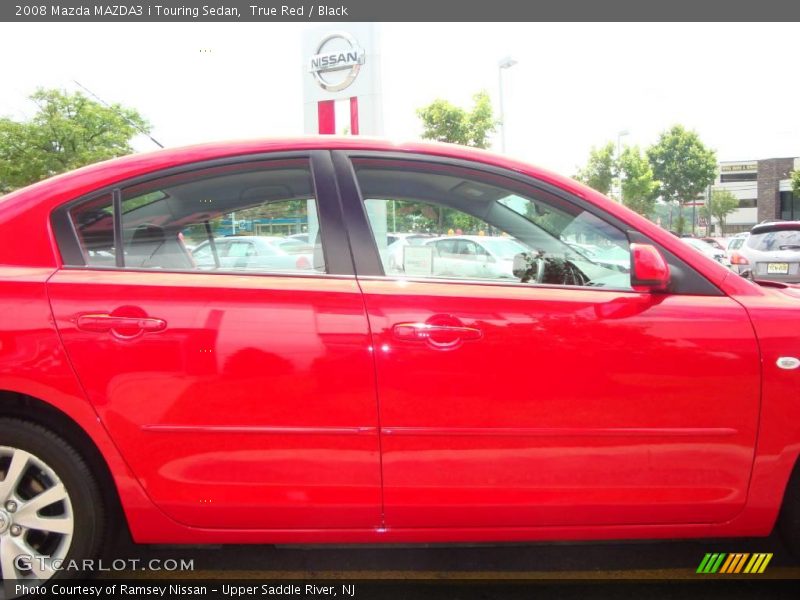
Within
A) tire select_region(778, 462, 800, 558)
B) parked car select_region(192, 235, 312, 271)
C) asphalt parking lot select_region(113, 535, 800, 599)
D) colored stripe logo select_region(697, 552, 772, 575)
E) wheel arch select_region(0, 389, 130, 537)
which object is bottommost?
asphalt parking lot select_region(113, 535, 800, 599)

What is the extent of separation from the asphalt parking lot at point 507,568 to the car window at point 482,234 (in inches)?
42.4

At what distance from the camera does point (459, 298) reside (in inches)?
78.5

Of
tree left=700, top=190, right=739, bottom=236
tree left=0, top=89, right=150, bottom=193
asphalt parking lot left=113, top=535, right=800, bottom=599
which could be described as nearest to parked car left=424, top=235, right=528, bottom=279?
asphalt parking lot left=113, top=535, right=800, bottom=599

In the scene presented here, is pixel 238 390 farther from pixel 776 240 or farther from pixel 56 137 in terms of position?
pixel 56 137

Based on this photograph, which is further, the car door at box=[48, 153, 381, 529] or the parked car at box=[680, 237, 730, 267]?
the parked car at box=[680, 237, 730, 267]

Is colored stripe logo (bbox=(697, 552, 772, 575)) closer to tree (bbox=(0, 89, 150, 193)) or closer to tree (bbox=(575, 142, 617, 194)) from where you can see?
tree (bbox=(0, 89, 150, 193))

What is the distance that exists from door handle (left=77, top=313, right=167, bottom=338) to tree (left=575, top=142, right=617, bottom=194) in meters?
41.3

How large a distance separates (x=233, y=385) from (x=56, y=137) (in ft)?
116

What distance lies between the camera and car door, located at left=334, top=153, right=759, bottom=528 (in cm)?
195

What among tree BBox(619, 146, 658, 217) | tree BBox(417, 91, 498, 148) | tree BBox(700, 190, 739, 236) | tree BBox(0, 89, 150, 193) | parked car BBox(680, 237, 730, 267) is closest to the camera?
parked car BBox(680, 237, 730, 267)

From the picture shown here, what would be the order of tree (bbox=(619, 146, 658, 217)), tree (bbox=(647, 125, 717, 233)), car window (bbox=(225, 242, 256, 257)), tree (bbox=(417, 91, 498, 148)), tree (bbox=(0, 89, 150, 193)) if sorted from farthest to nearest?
→ tree (bbox=(647, 125, 717, 233))
tree (bbox=(619, 146, 658, 217))
tree (bbox=(0, 89, 150, 193))
tree (bbox=(417, 91, 498, 148))
car window (bbox=(225, 242, 256, 257))

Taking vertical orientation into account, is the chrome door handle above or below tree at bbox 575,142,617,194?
below

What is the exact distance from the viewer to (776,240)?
38.0 ft

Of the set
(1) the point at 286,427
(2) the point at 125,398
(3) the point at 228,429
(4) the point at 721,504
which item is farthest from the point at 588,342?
(2) the point at 125,398
